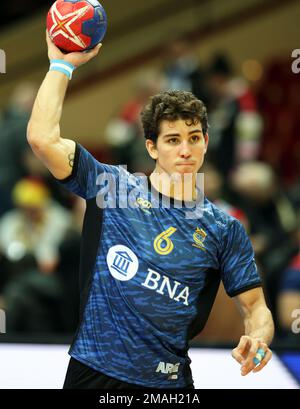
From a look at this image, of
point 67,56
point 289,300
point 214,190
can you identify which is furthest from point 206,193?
point 67,56

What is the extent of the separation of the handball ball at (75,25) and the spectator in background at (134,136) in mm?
4418

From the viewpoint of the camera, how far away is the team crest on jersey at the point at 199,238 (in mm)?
3979

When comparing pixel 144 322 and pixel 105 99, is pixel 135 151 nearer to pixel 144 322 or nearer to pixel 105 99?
pixel 105 99

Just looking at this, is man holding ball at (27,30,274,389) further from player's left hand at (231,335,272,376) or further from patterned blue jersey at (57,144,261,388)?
player's left hand at (231,335,272,376)

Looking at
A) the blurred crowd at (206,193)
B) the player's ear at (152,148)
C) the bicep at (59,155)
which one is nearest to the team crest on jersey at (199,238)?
the player's ear at (152,148)

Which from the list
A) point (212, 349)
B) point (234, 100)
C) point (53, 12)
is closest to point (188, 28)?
point (234, 100)

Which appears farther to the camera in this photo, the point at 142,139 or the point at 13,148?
the point at 13,148

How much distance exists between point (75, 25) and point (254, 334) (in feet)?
4.86

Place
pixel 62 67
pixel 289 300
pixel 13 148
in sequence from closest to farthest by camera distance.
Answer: pixel 62 67 → pixel 289 300 → pixel 13 148

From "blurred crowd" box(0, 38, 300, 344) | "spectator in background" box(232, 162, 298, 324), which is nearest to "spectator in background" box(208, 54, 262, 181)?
"blurred crowd" box(0, 38, 300, 344)

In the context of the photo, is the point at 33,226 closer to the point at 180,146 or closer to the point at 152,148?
the point at 152,148

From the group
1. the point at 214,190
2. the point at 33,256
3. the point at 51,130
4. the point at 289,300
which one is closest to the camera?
the point at 51,130

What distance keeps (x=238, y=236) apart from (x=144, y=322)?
1.84 feet

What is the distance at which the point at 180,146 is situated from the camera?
156 inches
